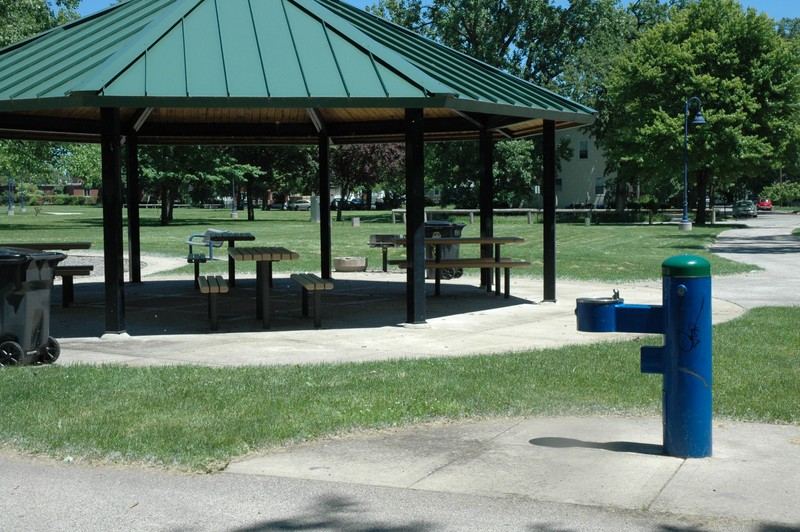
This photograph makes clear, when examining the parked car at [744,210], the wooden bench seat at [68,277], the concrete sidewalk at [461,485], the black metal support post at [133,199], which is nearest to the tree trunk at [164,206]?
the black metal support post at [133,199]

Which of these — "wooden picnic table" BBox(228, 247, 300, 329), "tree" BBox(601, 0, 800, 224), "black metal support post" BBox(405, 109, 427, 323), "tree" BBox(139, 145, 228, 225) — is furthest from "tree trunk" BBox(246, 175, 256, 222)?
"black metal support post" BBox(405, 109, 427, 323)

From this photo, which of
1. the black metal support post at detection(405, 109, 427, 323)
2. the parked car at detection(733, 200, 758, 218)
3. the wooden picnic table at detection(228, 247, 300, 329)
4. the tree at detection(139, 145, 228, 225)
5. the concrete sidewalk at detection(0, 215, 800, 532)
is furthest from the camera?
the parked car at detection(733, 200, 758, 218)

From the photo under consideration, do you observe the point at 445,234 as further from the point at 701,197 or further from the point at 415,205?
the point at 701,197

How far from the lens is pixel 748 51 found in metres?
55.2

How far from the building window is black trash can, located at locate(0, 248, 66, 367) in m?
76.5

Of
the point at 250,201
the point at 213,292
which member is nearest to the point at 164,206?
the point at 250,201

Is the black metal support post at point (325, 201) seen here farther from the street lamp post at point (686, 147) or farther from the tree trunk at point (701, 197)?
the tree trunk at point (701, 197)

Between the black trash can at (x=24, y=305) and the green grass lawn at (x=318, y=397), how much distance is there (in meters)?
0.35

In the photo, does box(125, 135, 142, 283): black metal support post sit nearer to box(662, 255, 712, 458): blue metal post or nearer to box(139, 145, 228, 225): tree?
box(662, 255, 712, 458): blue metal post

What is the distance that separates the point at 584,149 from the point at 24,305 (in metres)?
77.2

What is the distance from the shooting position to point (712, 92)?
2141 inches

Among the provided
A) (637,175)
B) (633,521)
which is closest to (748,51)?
(637,175)

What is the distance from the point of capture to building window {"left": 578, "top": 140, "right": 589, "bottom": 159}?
83375 millimetres

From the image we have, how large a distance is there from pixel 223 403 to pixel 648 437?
128 inches
